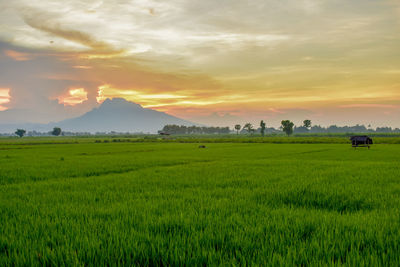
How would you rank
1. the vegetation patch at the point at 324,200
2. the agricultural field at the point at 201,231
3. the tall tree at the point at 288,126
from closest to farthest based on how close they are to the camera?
the agricultural field at the point at 201,231 → the vegetation patch at the point at 324,200 → the tall tree at the point at 288,126

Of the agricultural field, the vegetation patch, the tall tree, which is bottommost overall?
the vegetation patch

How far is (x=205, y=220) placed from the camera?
5.02 m

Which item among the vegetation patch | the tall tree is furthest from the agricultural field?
the tall tree

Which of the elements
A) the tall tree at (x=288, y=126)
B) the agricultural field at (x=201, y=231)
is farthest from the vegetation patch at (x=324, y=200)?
the tall tree at (x=288, y=126)

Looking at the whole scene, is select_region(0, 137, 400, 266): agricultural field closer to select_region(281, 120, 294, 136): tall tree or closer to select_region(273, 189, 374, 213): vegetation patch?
select_region(273, 189, 374, 213): vegetation patch

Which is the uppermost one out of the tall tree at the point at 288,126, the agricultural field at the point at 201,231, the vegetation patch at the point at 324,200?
the tall tree at the point at 288,126

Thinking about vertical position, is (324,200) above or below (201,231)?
below

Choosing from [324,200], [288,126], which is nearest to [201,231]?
[324,200]

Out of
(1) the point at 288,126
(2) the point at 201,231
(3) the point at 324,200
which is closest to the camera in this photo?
(2) the point at 201,231

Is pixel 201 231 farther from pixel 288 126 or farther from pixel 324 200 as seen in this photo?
pixel 288 126

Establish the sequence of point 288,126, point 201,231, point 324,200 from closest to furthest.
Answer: point 201,231 < point 324,200 < point 288,126

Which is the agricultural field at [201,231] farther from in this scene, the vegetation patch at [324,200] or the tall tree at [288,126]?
the tall tree at [288,126]

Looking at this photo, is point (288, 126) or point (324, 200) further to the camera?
point (288, 126)

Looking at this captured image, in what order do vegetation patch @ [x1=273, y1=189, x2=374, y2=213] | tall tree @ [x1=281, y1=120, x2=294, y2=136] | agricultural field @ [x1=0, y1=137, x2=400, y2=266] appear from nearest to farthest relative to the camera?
agricultural field @ [x1=0, y1=137, x2=400, y2=266], vegetation patch @ [x1=273, y1=189, x2=374, y2=213], tall tree @ [x1=281, y1=120, x2=294, y2=136]
